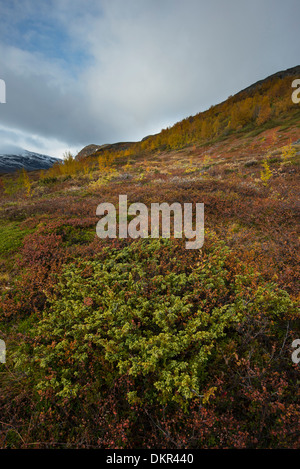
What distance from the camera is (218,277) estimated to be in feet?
18.8

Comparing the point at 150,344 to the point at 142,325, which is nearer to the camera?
the point at 150,344

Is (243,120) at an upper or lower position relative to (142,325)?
upper

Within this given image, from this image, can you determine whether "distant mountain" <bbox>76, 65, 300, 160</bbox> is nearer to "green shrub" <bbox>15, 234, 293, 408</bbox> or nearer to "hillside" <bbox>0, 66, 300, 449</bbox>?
"hillside" <bbox>0, 66, 300, 449</bbox>

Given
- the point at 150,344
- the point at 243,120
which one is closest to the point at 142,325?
the point at 150,344

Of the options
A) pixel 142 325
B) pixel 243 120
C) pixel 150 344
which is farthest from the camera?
pixel 243 120

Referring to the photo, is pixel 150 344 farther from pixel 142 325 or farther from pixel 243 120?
pixel 243 120

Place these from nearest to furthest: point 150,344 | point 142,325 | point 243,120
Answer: point 150,344
point 142,325
point 243,120

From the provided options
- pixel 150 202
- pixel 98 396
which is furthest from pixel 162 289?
pixel 150 202

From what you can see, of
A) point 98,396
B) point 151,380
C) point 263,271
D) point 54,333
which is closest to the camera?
point 98,396

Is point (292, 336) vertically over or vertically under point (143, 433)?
over

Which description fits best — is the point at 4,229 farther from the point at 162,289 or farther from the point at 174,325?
the point at 174,325

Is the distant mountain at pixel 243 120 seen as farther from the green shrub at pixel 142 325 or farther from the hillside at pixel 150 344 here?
the green shrub at pixel 142 325

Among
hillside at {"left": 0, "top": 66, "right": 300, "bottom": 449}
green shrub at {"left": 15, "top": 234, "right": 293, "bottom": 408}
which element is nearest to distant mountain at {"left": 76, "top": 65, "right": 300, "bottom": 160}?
hillside at {"left": 0, "top": 66, "right": 300, "bottom": 449}

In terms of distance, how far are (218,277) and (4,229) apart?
1147 centimetres
